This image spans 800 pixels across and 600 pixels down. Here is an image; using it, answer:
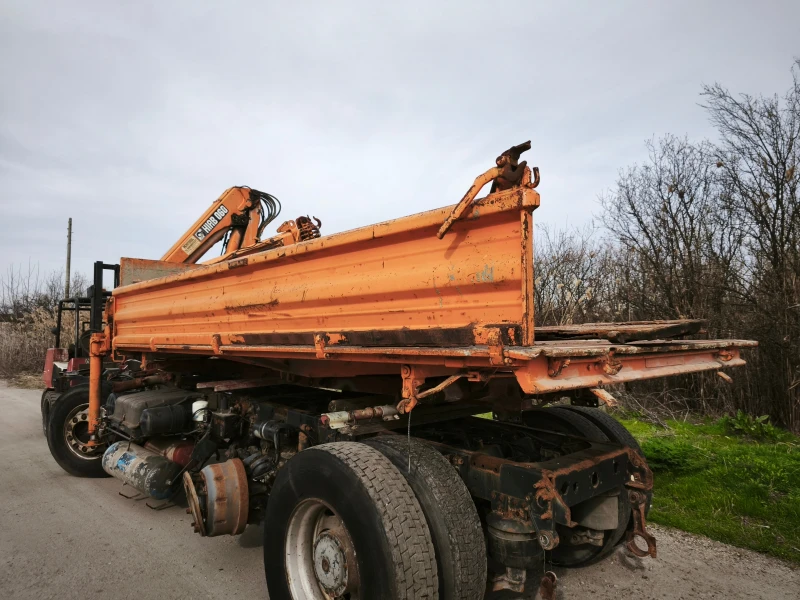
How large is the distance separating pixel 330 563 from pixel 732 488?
377cm

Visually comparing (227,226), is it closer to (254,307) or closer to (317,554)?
(254,307)

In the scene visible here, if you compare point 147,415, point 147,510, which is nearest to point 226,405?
point 147,415

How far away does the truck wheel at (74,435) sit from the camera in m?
5.72

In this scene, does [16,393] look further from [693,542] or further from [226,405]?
[693,542]

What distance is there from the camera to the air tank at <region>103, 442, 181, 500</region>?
173 inches

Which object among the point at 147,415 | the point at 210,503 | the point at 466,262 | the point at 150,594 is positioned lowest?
the point at 150,594

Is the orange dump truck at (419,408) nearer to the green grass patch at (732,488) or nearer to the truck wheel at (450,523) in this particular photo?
the truck wheel at (450,523)

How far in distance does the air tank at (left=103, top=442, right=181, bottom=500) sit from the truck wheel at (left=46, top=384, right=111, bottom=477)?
3.95 feet

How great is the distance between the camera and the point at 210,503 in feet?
11.2

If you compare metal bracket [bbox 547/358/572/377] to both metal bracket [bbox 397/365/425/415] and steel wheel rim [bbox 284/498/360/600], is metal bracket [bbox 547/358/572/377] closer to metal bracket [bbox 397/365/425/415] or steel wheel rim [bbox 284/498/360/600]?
metal bracket [bbox 397/365/425/415]

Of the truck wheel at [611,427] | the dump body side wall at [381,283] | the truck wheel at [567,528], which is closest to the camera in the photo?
the dump body side wall at [381,283]

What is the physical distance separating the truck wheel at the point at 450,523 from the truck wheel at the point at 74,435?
4.85 m

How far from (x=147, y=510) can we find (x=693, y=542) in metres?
4.58

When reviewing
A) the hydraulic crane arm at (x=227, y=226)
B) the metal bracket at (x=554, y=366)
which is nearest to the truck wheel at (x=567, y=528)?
the metal bracket at (x=554, y=366)
